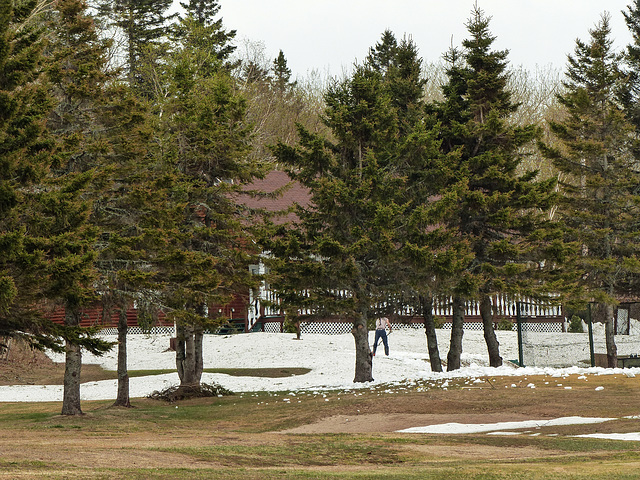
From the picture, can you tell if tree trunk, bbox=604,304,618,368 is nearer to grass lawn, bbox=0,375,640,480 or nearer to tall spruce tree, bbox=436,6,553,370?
tall spruce tree, bbox=436,6,553,370

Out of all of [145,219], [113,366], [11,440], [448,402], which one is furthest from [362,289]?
[113,366]

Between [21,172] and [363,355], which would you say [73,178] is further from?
[363,355]

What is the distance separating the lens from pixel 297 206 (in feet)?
67.2

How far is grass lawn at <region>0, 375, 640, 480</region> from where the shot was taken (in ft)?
29.2

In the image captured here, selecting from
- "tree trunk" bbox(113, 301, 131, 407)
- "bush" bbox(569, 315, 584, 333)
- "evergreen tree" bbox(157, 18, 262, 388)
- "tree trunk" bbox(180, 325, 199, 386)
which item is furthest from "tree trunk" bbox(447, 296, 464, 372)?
"bush" bbox(569, 315, 584, 333)

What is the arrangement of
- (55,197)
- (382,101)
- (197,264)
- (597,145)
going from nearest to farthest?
1. (55,197)
2. (197,264)
3. (382,101)
4. (597,145)

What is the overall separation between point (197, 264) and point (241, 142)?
4.46m

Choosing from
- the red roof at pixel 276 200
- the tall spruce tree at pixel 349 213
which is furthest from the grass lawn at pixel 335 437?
the red roof at pixel 276 200

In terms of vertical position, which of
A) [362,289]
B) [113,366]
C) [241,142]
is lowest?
[113,366]

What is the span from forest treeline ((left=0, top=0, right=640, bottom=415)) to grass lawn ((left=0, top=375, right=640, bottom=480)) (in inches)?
72.2

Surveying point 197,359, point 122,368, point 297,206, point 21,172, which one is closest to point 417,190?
point 297,206

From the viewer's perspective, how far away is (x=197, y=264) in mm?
18438

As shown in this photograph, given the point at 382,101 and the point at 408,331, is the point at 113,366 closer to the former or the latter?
the point at 408,331

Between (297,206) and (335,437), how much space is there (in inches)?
331
